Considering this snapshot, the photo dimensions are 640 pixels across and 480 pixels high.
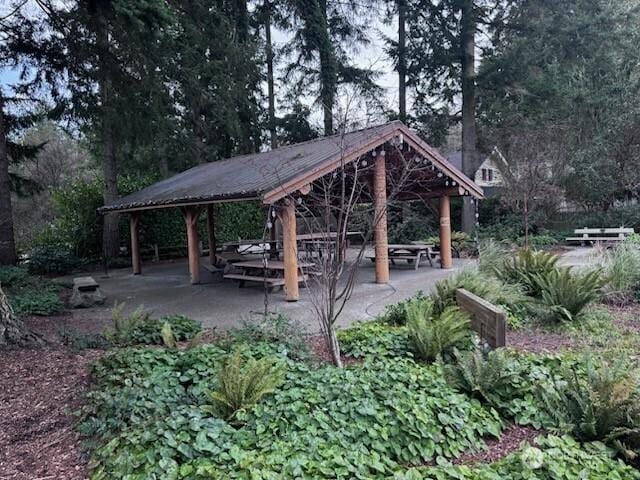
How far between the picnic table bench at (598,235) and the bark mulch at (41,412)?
54.7 ft

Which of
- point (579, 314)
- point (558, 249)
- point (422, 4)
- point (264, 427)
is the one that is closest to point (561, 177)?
point (558, 249)

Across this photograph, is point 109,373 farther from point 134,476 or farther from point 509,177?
point 509,177

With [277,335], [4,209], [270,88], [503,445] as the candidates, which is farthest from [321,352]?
A: [270,88]

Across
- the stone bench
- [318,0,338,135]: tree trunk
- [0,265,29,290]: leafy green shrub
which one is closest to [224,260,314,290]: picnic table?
the stone bench

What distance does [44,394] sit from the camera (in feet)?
12.6

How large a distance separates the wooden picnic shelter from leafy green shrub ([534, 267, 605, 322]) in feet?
8.59

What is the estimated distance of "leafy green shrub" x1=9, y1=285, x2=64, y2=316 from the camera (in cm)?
780

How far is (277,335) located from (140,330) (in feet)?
6.76

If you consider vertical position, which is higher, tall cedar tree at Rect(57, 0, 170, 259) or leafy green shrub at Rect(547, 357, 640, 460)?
tall cedar tree at Rect(57, 0, 170, 259)

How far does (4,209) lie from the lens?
12.4m

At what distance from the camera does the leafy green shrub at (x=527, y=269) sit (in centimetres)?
709

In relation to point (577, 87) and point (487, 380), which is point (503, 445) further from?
point (577, 87)

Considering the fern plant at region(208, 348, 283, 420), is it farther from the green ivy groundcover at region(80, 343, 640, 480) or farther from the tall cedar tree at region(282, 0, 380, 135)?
the tall cedar tree at region(282, 0, 380, 135)

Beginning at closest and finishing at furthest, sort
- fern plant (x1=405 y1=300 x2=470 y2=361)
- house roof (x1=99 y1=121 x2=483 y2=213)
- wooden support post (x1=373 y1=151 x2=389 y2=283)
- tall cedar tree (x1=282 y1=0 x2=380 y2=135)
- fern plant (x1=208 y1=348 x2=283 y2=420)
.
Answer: fern plant (x1=208 y1=348 x2=283 y2=420)
fern plant (x1=405 y1=300 x2=470 y2=361)
house roof (x1=99 y1=121 x2=483 y2=213)
wooden support post (x1=373 y1=151 x2=389 y2=283)
tall cedar tree (x1=282 y1=0 x2=380 y2=135)
